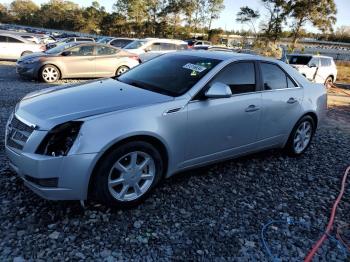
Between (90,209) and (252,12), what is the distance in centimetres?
4507

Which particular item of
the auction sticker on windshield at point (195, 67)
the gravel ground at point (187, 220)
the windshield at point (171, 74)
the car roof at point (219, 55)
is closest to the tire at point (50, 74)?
the gravel ground at point (187, 220)

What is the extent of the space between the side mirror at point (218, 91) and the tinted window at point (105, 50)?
9.10 m

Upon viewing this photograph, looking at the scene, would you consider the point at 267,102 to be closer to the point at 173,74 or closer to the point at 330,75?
the point at 173,74

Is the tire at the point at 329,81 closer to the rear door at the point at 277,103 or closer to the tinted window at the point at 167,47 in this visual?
the tinted window at the point at 167,47

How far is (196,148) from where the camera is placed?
149 inches

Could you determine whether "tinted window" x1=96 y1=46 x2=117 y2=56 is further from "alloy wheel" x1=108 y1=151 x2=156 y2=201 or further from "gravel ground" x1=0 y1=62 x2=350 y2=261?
"alloy wheel" x1=108 y1=151 x2=156 y2=201

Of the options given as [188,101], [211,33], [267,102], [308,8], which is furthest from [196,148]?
[211,33]

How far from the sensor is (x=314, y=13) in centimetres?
3831

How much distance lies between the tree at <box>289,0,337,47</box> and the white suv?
25.6 meters

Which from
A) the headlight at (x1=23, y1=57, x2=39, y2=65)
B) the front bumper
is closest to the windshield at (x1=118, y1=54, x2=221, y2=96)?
the front bumper

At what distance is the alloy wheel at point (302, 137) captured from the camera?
205 inches

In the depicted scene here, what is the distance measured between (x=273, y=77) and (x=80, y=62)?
829cm

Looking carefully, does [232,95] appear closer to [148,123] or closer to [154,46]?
[148,123]

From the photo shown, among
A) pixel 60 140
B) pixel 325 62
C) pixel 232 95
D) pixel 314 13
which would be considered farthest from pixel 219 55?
pixel 314 13
